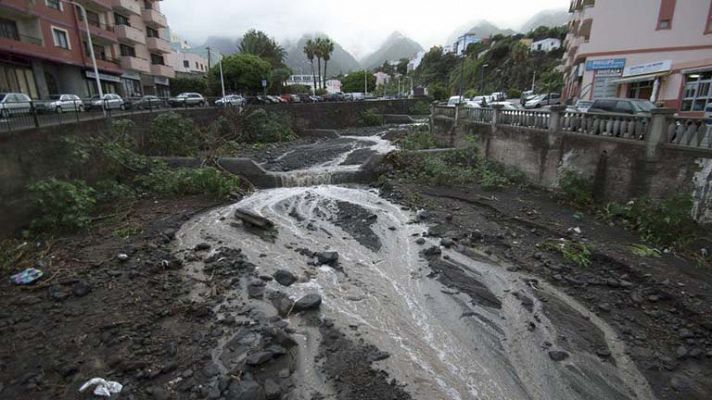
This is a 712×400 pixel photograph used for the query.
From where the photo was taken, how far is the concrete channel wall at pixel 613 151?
983 cm

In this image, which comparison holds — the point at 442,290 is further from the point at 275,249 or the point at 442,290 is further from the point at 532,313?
the point at 275,249

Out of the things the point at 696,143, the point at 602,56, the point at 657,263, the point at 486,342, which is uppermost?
the point at 602,56

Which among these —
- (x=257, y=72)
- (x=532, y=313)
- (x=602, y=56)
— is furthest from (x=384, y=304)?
(x=257, y=72)

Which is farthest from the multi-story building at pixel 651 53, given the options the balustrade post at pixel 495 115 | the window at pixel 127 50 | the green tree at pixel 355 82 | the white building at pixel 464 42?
the white building at pixel 464 42

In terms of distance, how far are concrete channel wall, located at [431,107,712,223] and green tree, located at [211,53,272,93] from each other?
120 feet

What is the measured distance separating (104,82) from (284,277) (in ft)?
110

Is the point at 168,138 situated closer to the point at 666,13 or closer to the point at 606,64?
the point at 606,64

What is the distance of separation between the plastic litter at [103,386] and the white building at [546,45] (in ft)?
299

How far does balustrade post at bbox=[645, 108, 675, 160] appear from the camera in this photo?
10.4 m

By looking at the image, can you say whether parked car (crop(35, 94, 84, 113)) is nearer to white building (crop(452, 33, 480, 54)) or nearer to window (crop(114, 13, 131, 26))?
window (crop(114, 13, 131, 26))

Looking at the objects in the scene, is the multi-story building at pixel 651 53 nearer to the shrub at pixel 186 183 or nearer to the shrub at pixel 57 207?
the shrub at pixel 186 183

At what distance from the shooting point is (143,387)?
223 inches

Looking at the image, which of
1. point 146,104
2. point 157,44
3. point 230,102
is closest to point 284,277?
point 146,104

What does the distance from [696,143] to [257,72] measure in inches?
1789
